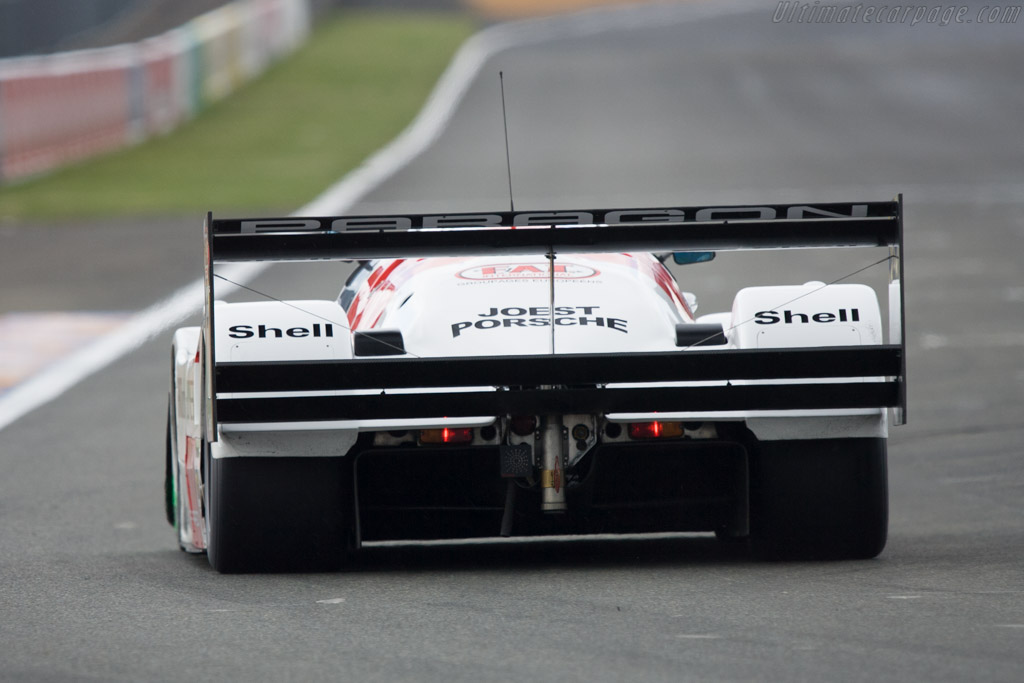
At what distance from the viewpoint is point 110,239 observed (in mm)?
20844

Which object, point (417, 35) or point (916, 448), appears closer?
point (916, 448)

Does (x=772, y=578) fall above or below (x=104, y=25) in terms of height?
below

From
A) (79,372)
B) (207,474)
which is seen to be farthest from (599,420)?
(79,372)

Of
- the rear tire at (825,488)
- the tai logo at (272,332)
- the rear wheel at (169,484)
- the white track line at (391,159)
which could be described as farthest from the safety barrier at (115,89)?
the rear tire at (825,488)

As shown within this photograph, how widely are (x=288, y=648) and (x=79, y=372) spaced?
8359mm

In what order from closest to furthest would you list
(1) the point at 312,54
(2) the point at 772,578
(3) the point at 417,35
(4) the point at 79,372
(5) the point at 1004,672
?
(5) the point at 1004,672
(2) the point at 772,578
(4) the point at 79,372
(1) the point at 312,54
(3) the point at 417,35

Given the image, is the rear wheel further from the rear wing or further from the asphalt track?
the rear wing

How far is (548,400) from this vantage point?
20.3 feet

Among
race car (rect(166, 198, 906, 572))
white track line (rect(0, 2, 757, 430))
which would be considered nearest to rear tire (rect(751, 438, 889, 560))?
race car (rect(166, 198, 906, 572))

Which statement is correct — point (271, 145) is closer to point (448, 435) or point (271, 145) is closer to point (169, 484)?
point (169, 484)

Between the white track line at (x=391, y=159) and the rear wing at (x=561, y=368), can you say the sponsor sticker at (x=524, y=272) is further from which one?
the white track line at (x=391, y=159)

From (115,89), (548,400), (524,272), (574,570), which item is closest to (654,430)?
(548,400)

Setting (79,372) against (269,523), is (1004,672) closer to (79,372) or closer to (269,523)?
(269,523)

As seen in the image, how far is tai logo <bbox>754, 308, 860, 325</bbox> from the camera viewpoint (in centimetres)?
649
